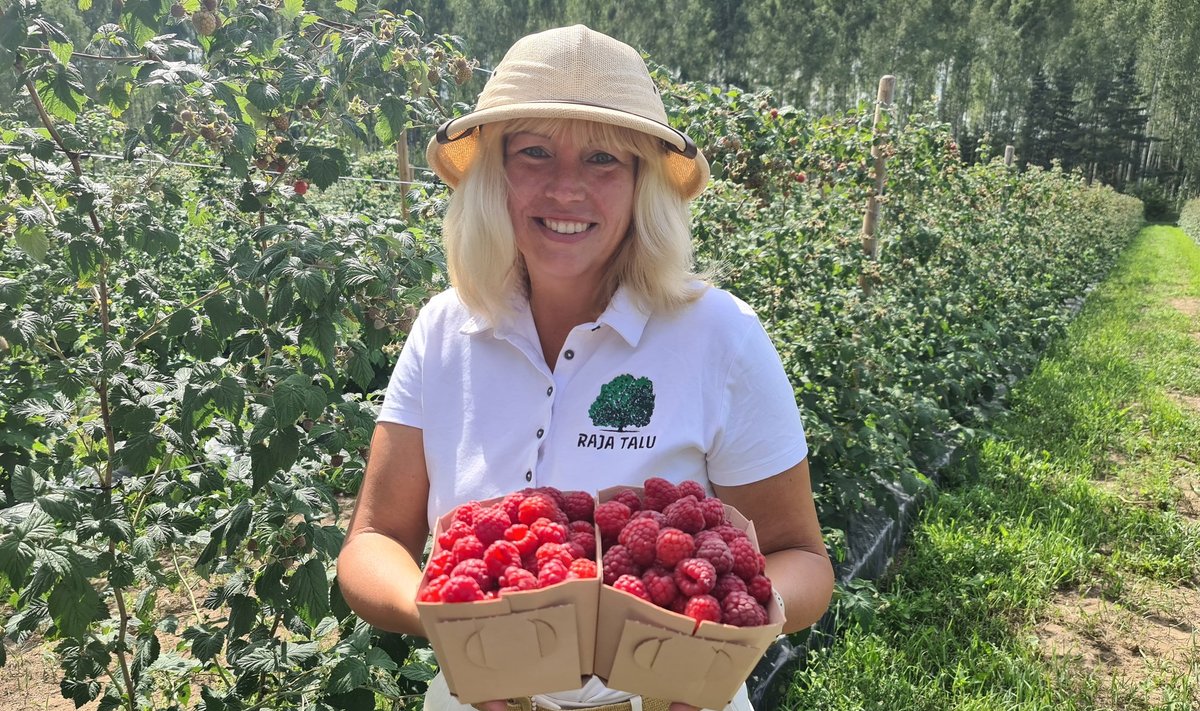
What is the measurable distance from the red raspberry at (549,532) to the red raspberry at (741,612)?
8.9 inches

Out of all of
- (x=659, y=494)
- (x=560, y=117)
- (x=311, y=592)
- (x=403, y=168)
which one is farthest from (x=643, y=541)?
(x=403, y=168)

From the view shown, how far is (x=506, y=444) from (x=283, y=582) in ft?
3.14

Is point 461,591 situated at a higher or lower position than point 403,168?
lower

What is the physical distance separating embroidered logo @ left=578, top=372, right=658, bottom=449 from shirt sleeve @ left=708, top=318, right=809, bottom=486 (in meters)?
0.14

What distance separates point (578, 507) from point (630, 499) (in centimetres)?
8

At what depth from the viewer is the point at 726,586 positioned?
102 cm

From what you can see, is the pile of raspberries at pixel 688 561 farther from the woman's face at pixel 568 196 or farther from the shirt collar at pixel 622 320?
the woman's face at pixel 568 196

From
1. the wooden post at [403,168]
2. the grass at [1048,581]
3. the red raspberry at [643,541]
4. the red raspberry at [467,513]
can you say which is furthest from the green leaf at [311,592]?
the grass at [1048,581]

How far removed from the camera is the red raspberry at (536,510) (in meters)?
1.10

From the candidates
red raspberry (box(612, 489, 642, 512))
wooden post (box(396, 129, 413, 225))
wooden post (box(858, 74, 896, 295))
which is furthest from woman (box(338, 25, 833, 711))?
wooden post (box(858, 74, 896, 295))

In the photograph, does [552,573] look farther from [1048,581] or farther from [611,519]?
[1048,581]

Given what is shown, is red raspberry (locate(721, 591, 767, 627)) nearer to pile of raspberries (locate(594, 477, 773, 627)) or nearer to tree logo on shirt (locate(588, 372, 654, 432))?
pile of raspberries (locate(594, 477, 773, 627))

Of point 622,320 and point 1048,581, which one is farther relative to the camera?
point 1048,581

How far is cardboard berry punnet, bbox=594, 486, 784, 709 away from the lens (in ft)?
3.19
